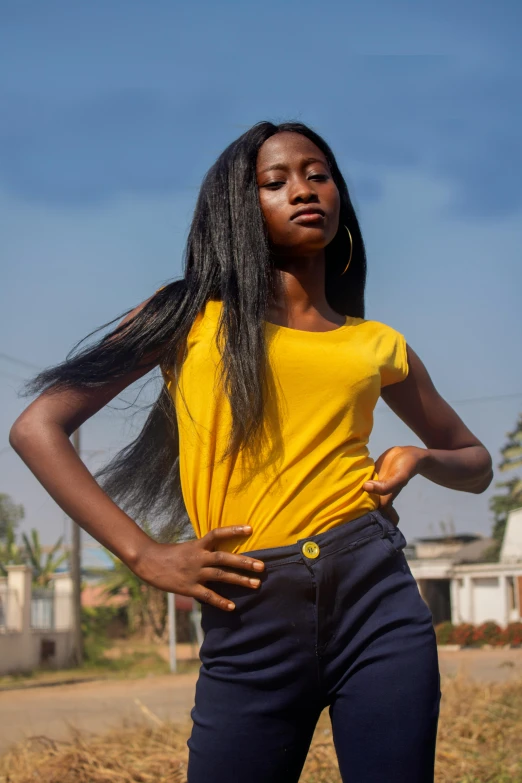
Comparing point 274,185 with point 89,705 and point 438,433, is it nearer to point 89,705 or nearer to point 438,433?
point 438,433

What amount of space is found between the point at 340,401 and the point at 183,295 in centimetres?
37

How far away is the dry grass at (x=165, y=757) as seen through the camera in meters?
3.62

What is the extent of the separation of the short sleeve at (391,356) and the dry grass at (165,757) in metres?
2.28

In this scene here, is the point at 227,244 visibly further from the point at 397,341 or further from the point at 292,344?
the point at 397,341

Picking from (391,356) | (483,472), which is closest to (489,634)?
(483,472)

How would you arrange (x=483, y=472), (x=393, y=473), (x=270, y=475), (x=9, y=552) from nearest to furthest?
(x=270, y=475) → (x=393, y=473) → (x=483, y=472) → (x=9, y=552)

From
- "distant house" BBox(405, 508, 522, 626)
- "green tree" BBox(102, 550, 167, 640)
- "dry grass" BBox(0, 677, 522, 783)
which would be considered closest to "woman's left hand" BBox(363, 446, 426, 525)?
"dry grass" BBox(0, 677, 522, 783)

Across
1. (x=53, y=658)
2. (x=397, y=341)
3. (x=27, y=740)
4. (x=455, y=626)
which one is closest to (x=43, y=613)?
(x=53, y=658)

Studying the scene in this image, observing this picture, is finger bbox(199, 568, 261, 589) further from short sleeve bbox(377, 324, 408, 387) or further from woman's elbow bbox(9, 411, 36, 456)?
short sleeve bbox(377, 324, 408, 387)

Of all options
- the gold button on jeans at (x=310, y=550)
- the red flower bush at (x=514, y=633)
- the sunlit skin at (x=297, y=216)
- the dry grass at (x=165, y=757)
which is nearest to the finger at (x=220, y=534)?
the gold button on jeans at (x=310, y=550)

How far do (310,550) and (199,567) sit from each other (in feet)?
0.62

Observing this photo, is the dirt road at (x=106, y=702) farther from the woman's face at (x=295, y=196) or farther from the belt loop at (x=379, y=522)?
the woman's face at (x=295, y=196)

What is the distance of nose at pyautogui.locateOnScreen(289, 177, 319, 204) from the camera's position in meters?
1.77

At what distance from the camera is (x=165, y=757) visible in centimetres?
383
